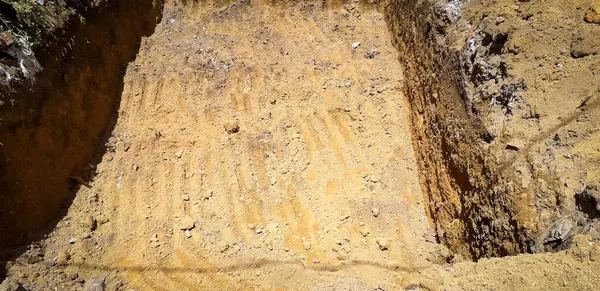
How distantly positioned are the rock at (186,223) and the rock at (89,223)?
0.80 metres

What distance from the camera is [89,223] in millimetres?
3535

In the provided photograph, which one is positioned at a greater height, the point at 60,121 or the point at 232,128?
the point at 60,121

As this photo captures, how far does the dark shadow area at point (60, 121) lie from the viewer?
321 cm

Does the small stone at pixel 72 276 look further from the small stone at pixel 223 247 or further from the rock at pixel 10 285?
the small stone at pixel 223 247

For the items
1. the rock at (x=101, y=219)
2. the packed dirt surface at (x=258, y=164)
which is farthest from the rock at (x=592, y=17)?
the rock at (x=101, y=219)

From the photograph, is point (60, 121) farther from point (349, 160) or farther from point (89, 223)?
point (349, 160)

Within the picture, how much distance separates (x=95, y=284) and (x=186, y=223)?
0.90 meters

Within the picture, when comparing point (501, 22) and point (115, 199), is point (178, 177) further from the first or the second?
point (501, 22)

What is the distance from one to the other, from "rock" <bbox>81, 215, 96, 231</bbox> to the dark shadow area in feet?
0.78

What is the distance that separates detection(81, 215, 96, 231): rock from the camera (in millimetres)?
3518

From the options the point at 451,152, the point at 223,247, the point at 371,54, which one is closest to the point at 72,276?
the point at 223,247

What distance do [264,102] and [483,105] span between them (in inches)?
99.9

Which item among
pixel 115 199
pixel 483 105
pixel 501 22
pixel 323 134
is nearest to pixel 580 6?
pixel 501 22

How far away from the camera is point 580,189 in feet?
7.20
